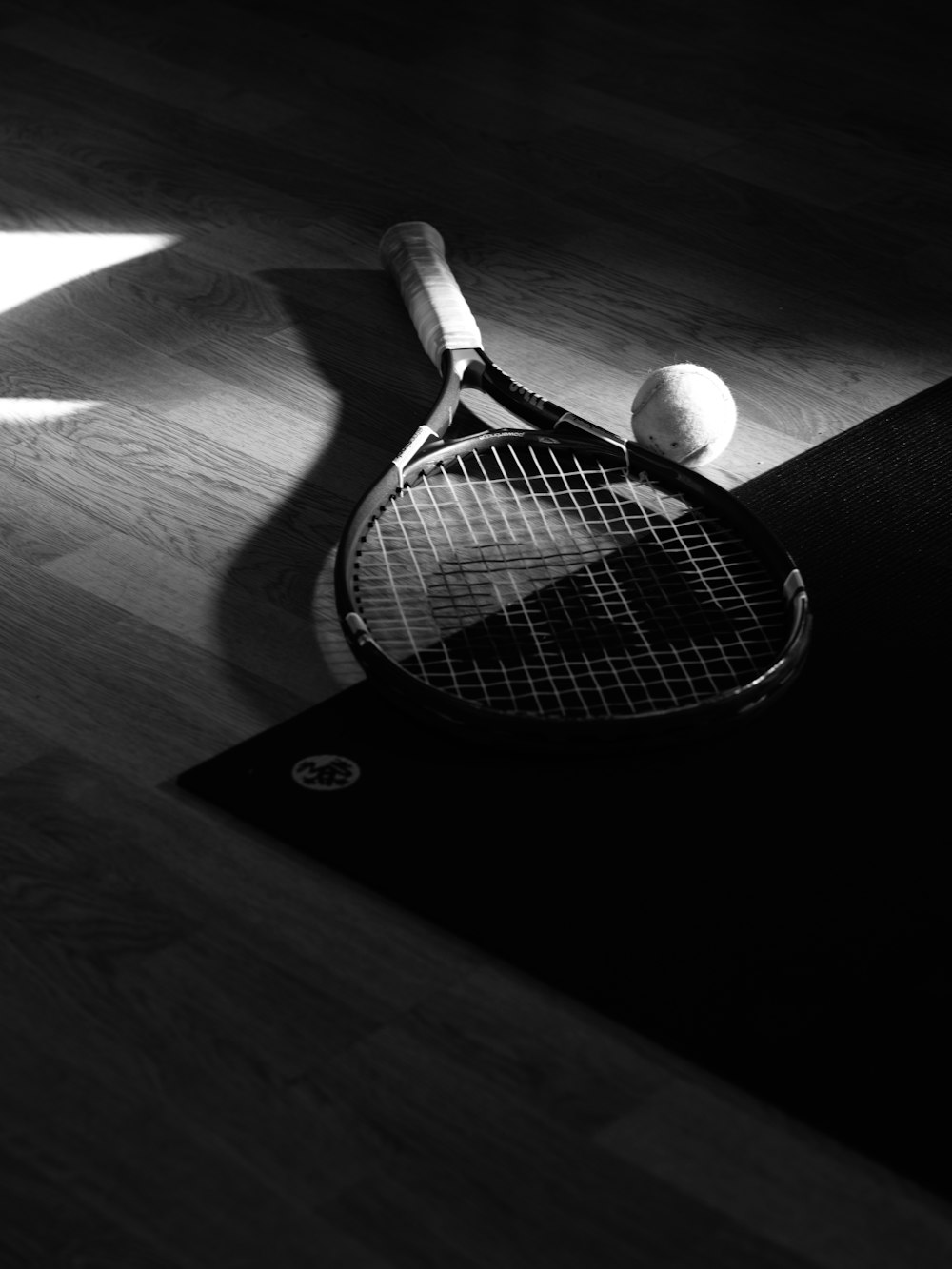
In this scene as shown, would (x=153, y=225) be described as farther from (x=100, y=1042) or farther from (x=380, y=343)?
(x=100, y=1042)

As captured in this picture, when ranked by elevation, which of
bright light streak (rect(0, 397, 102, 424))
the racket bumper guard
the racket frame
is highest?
the racket frame

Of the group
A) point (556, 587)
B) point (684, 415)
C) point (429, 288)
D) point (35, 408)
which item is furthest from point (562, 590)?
point (35, 408)

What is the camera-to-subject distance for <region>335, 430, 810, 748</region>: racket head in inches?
51.8

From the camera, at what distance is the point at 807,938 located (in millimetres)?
1200

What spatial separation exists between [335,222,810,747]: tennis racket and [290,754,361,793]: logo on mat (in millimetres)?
71

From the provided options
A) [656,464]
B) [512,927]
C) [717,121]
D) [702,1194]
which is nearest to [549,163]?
[717,121]

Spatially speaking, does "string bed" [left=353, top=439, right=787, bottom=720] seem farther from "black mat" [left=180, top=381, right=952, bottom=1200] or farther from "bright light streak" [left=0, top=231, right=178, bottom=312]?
"bright light streak" [left=0, top=231, right=178, bottom=312]

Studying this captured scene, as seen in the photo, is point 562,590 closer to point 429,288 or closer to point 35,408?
point 429,288

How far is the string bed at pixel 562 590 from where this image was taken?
54.6 inches

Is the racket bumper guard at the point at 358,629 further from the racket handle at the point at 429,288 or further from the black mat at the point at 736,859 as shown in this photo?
the racket handle at the point at 429,288

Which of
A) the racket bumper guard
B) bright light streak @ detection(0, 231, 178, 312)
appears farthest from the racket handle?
the racket bumper guard

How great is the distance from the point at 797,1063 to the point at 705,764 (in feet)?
0.98

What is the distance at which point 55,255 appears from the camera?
2.18 meters

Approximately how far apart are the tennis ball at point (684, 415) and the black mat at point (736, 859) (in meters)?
0.24
